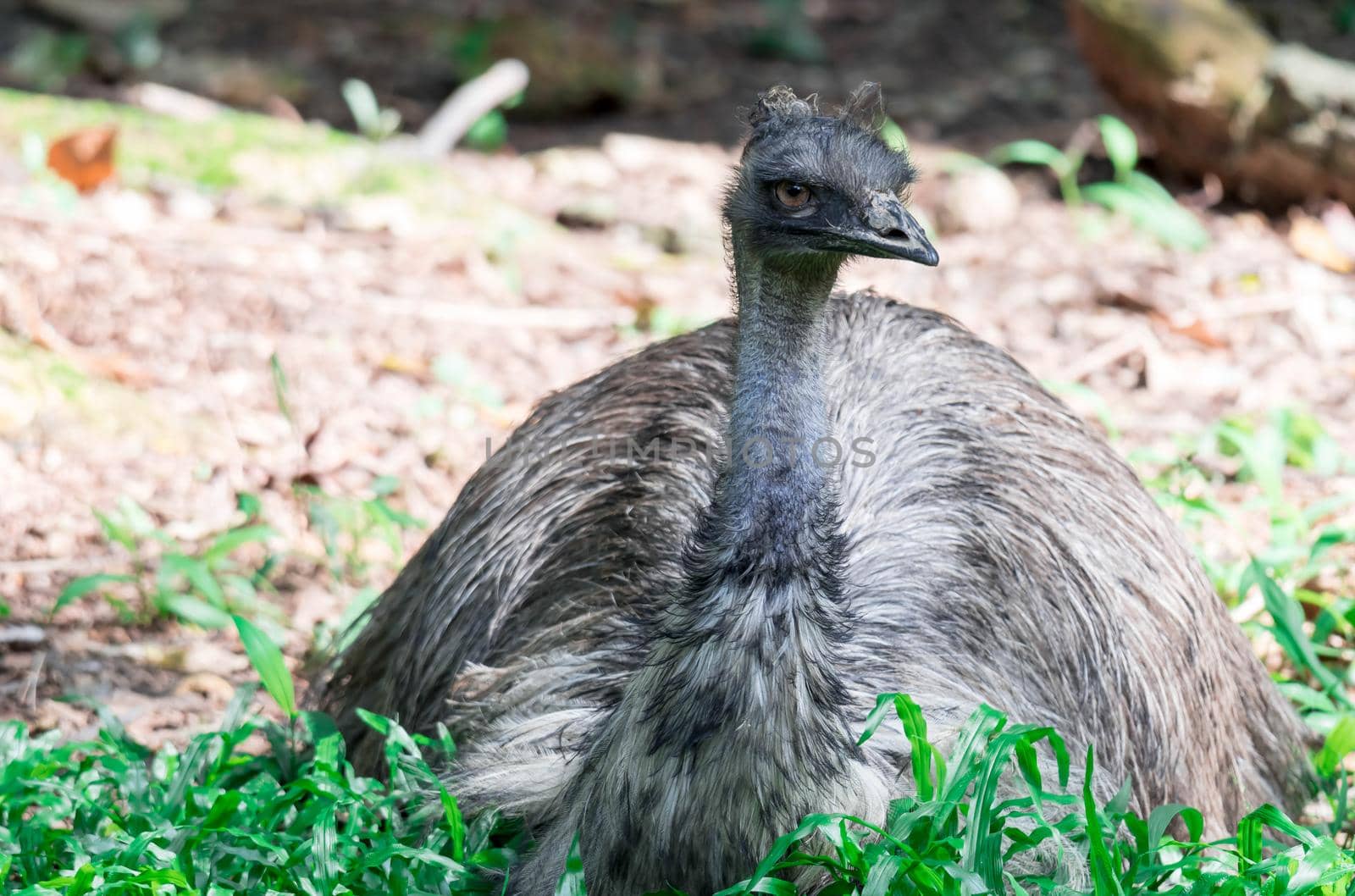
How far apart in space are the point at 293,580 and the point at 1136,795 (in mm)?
2092

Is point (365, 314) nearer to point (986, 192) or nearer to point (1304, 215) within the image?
point (986, 192)

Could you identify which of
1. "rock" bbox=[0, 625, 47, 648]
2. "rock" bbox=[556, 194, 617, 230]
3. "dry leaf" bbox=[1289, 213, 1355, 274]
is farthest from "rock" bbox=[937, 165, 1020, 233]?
"rock" bbox=[0, 625, 47, 648]

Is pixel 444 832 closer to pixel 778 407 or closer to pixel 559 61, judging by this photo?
pixel 778 407

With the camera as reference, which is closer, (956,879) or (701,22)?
(956,879)

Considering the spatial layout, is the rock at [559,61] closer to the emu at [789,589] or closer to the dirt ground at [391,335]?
the dirt ground at [391,335]

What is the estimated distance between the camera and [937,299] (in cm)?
585

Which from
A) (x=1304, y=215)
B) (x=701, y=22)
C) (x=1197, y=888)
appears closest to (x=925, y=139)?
(x=1304, y=215)

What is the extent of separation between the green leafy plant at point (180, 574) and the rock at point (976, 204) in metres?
3.33

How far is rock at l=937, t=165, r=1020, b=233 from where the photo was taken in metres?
6.47

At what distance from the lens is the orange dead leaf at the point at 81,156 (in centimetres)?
573

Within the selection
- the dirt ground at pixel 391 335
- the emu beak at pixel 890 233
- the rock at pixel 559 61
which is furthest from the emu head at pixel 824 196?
the rock at pixel 559 61

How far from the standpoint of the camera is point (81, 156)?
18.8 ft

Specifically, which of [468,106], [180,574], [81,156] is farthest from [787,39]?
[180,574]

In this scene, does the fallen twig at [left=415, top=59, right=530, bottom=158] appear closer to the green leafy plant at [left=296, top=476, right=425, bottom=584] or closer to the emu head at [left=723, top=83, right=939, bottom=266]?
the green leafy plant at [left=296, top=476, right=425, bottom=584]
